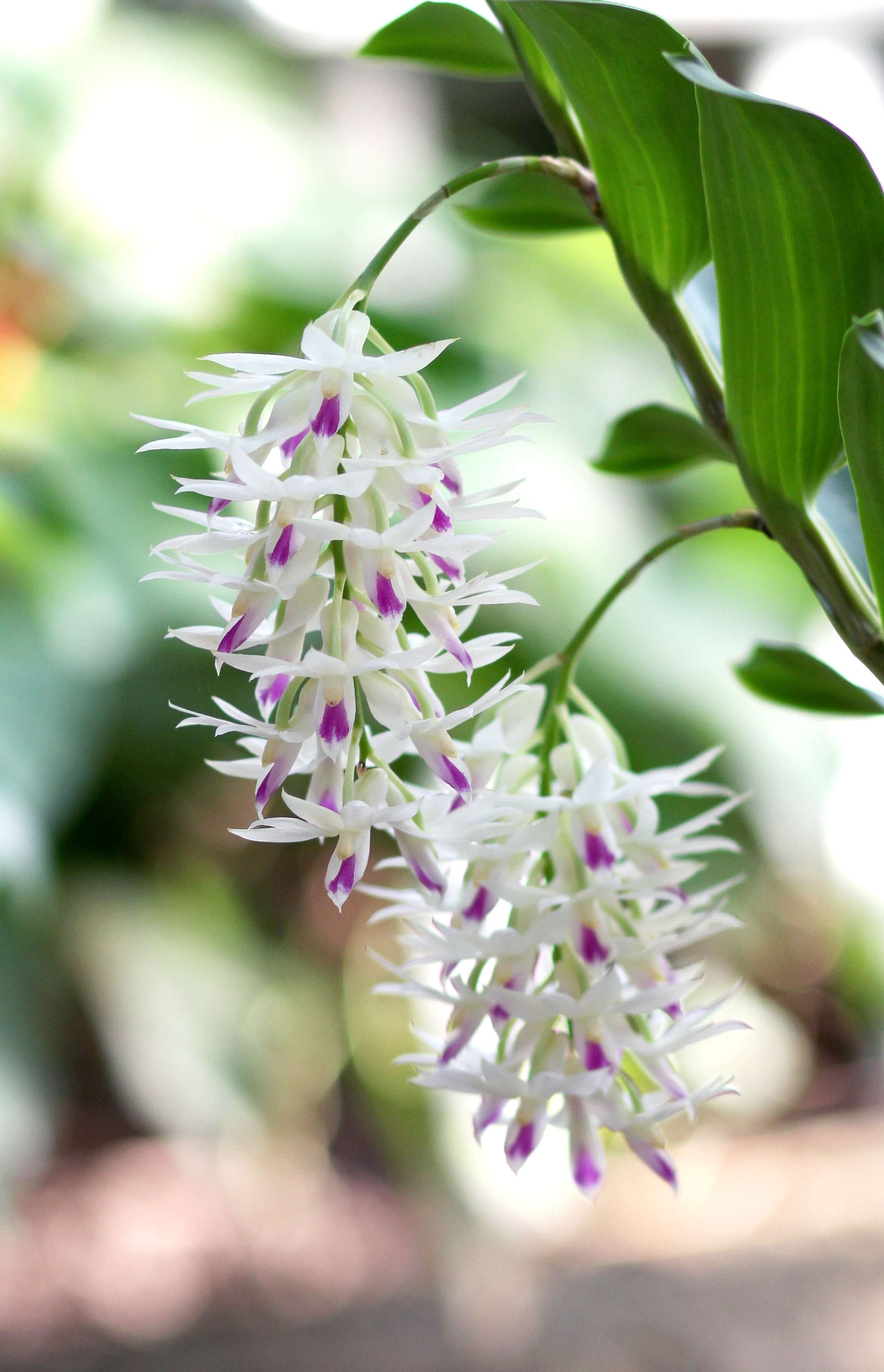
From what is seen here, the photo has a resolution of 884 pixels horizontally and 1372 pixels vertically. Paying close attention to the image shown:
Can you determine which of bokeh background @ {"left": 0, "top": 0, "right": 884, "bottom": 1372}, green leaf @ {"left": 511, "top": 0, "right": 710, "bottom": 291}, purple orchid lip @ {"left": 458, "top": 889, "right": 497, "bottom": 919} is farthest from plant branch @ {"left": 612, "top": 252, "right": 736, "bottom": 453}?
bokeh background @ {"left": 0, "top": 0, "right": 884, "bottom": 1372}

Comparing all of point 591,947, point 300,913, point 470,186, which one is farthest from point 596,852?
point 300,913

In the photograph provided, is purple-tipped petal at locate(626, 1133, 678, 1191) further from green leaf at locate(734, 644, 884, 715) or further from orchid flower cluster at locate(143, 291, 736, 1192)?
green leaf at locate(734, 644, 884, 715)

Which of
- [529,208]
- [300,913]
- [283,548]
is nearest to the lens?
[283,548]

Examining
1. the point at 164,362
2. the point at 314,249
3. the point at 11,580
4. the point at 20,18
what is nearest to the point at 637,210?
the point at 11,580

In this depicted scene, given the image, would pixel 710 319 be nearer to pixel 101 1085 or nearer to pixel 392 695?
pixel 392 695

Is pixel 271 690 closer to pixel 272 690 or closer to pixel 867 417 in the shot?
pixel 272 690

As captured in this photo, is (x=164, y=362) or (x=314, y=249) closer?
(x=164, y=362)
